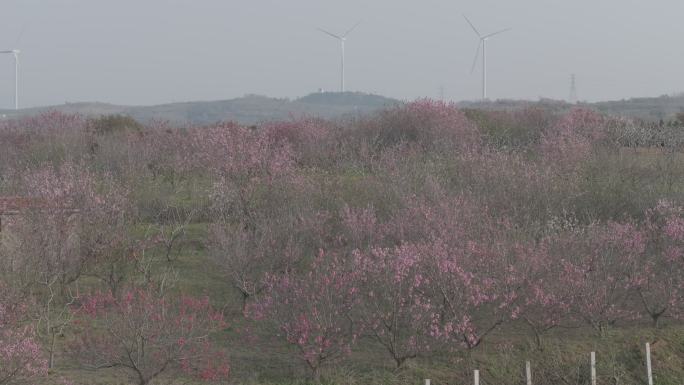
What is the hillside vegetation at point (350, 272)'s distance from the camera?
1042 centimetres

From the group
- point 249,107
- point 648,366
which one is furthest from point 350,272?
point 249,107

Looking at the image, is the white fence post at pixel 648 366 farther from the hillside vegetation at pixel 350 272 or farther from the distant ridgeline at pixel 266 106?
the distant ridgeline at pixel 266 106

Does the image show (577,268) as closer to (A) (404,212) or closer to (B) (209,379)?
(A) (404,212)

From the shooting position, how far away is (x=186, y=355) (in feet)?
33.0

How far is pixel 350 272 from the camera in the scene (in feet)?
35.1

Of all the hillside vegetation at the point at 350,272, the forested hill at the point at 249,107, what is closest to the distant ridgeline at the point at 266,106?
the forested hill at the point at 249,107

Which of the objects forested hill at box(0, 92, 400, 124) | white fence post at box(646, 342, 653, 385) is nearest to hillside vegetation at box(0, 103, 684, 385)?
white fence post at box(646, 342, 653, 385)

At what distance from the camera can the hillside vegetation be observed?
34.2 ft

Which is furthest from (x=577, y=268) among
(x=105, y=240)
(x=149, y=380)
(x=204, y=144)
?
(x=204, y=144)

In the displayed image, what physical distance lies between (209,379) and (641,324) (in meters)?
7.03

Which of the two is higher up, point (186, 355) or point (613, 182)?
point (613, 182)

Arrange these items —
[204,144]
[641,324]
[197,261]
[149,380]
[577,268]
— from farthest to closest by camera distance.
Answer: [204,144], [197,261], [641,324], [577,268], [149,380]

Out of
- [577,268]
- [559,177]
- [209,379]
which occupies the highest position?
[559,177]

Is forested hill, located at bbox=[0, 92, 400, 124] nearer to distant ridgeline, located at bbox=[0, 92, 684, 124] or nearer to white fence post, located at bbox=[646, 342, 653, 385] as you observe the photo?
distant ridgeline, located at bbox=[0, 92, 684, 124]
